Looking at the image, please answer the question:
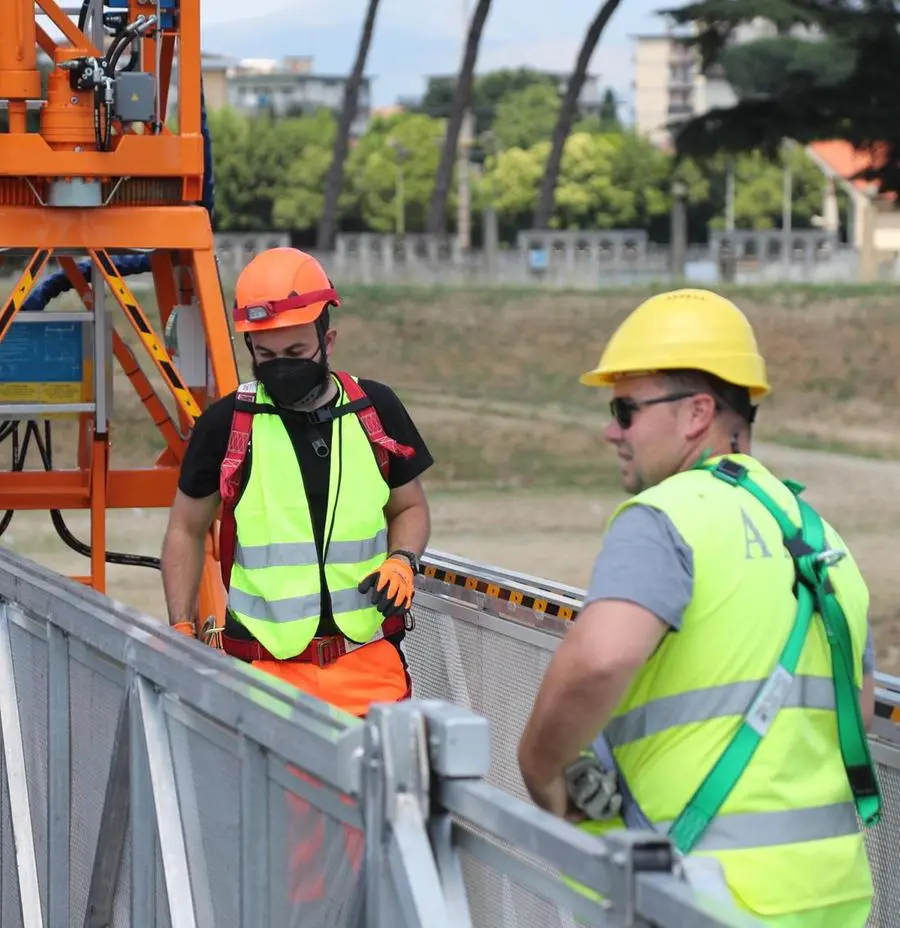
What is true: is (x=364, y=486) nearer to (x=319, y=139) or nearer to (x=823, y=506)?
(x=823, y=506)

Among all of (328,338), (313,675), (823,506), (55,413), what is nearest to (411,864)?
(313,675)

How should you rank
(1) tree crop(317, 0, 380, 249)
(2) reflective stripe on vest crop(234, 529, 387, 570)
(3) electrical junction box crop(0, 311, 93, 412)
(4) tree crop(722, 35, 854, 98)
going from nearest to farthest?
(2) reflective stripe on vest crop(234, 529, 387, 570)
(3) electrical junction box crop(0, 311, 93, 412)
(4) tree crop(722, 35, 854, 98)
(1) tree crop(317, 0, 380, 249)

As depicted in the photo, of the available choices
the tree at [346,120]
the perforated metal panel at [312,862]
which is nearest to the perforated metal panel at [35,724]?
the perforated metal panel at [312,862]

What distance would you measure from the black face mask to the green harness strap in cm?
193

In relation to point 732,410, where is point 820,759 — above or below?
below

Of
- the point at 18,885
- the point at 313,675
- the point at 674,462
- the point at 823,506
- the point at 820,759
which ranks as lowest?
the point at 823,506

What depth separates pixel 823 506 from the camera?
73.9 ft

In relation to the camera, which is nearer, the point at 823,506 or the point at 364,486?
the point at 364,486

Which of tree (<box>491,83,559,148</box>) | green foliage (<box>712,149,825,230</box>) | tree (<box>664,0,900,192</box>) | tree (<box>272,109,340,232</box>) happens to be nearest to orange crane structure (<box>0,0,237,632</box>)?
tree (<box>664,0,900,192</box>)

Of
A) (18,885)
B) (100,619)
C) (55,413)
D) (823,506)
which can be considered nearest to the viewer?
(100,619)

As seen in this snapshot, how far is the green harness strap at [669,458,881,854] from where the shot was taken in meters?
2.80

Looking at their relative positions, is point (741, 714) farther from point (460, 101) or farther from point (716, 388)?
point (460, 101)

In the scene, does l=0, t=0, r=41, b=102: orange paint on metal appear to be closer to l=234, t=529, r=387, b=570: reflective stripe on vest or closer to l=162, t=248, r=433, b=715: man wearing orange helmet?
l=162, t=248, r=433, b=715: man wearing orange helmet

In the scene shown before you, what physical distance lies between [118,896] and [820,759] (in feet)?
5.52
